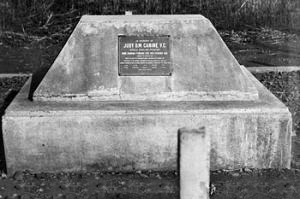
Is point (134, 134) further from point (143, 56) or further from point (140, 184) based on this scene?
point (143, 56)

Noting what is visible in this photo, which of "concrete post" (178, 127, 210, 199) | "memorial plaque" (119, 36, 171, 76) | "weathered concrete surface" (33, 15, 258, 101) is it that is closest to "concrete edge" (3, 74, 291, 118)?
"weathered concrete surface" (33, 15, 258, 101)

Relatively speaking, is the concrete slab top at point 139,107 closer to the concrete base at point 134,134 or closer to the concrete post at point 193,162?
the concrete base at point 134,134

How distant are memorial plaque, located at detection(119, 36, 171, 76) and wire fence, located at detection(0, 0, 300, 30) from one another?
7589 millimetres

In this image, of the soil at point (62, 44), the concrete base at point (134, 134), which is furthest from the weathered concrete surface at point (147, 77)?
the soil at point (62, 44)

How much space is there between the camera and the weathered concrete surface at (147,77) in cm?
580

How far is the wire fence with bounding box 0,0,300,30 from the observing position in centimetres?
1348

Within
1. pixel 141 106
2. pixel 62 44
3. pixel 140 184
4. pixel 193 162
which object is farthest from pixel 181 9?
pixel 193 162

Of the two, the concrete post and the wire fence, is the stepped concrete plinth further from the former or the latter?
the wire fence

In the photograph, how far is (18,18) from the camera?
43.5 ft

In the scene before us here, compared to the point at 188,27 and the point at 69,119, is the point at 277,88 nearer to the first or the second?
the point at 188,27

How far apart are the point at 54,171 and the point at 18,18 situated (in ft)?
26.6

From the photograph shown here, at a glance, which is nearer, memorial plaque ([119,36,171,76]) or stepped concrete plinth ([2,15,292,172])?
stepped concrete plinth ([2,15,292,172])

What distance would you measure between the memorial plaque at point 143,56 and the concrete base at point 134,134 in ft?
1.08

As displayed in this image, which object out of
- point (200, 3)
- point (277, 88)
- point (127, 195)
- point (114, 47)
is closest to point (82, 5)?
point (200, 3)
